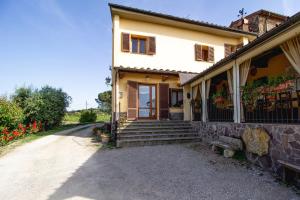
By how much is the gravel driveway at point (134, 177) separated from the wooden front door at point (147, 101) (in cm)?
514

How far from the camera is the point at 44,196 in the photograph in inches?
155

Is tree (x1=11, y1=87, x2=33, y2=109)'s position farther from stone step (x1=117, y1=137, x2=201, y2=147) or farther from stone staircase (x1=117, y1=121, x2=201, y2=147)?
stone step (x1=117, y1=137, x2=201, y2=147)

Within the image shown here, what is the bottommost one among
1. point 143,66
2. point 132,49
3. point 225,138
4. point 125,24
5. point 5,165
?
point 5,165

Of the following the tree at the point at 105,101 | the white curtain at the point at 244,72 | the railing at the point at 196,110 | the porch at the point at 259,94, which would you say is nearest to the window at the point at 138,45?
the porch at the point at 259,94

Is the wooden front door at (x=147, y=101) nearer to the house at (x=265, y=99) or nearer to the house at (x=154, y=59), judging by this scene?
the house at (x=154, y=59)

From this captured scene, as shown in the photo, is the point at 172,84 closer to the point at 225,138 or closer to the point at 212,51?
the point at 212,51

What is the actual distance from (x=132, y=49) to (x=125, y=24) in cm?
162

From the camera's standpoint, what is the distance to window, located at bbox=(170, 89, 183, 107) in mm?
12969

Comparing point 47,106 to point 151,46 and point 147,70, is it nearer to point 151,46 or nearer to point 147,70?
point 147,70

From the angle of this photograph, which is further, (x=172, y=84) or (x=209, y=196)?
(x=172, y=84)

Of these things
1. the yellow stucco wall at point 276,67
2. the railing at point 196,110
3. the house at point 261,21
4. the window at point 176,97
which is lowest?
the railing at point 196,110

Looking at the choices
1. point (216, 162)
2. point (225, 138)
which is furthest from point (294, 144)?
point (225, 138)

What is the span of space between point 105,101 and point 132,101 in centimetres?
2645

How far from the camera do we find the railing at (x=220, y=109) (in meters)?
7.93
